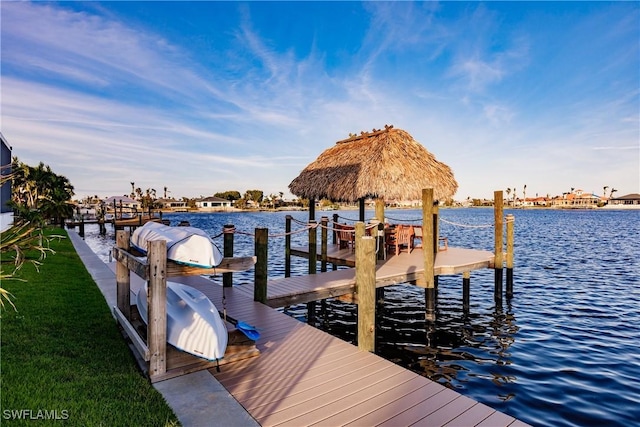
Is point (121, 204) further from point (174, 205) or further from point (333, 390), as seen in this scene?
point (174, 205)

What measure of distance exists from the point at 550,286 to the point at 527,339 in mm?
7021

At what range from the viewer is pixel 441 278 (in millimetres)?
16344

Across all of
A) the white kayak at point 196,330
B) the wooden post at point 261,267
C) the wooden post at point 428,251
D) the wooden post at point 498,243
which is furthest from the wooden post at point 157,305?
the wooden post at point 498,243

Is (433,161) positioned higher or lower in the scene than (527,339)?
higher

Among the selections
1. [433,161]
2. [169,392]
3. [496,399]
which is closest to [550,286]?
[433,161]

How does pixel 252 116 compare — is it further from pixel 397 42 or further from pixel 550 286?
pixel 550 286

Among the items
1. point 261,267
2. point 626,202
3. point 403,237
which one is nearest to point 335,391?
point 261,267

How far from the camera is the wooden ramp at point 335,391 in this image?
10.9ft

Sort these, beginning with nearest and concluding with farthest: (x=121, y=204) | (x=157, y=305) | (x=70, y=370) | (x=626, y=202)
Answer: (x=157, y=305) → (x=70, y=370) → (x=121, y=204) → (x=626, y=202)

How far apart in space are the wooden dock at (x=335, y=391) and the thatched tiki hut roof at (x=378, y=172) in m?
7.38

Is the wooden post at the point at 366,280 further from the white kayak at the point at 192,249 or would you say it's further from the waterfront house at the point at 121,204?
the waterfront house at the point at 121,204

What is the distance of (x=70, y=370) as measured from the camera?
13.5 ft

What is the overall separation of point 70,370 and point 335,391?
3.17m

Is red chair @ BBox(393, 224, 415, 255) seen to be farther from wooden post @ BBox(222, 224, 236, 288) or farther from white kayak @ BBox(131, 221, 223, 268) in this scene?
white kayak @ BBox(131, 221, 223, 268)
